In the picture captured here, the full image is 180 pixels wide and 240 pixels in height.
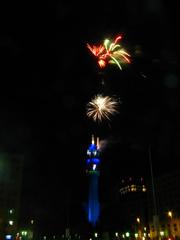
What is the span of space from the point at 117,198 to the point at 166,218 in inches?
4003

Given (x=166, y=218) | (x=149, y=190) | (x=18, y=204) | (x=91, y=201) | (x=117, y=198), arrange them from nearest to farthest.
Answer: (x=166, y=218) → (x=18, y=204) → (x=149, y=190) → (x=91, y=201) → (x=117, y=198)

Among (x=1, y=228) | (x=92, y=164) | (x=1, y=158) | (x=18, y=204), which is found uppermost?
(x=92, y=164)

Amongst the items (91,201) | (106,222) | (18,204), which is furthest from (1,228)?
(91,201)

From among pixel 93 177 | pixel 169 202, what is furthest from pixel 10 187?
pixel 93 177

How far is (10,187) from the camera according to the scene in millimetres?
103125

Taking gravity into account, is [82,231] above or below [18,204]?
below

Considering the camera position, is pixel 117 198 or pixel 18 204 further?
pixel 117 198

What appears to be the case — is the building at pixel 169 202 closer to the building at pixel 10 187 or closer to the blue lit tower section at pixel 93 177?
the building at pixel 10 187

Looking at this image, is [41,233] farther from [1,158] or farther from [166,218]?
[166,218]

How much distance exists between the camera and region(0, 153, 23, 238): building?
95631 mm

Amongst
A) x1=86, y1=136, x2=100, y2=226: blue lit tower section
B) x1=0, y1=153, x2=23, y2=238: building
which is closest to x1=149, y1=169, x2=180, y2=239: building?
x1=0, y1=153, x2=23, y2=238: building

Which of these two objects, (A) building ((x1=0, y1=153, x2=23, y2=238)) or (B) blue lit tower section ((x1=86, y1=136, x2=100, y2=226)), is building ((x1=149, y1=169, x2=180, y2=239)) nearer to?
(A) building ((x1=0, y1=153, x2=23, y2=238))

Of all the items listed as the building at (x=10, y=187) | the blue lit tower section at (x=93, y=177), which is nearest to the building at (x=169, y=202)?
the building at (x=10, y=187)

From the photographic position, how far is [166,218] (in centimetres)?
9319
